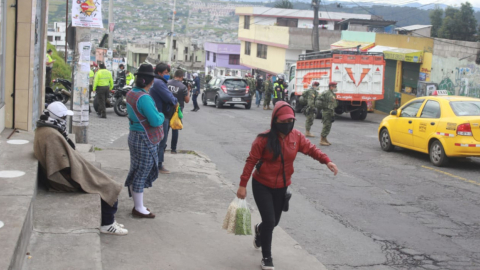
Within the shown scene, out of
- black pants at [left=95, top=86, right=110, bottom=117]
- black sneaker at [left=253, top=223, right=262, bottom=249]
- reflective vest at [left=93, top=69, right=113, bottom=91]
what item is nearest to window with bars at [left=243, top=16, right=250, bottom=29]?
reflective vest at [left=93, top=69, right=113, bottom=91]

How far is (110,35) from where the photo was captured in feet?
112

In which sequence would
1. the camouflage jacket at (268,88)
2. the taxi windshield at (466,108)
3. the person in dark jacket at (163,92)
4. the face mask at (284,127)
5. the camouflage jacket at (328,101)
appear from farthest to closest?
the camouflage jacket at (268,88) → the camouflage jacket at (328,101) → the taxi windshield at (466,108) → the person in dark jacket at (163,92) → the face mask at (284,127)

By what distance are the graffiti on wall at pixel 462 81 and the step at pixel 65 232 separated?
2042 cm

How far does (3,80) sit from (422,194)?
22.6 ft

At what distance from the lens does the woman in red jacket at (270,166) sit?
5.48 m

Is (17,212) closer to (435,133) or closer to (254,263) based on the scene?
(254,263)

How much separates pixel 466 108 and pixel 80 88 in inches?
311

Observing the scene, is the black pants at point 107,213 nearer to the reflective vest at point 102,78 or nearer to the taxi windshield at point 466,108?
the taxi windshield at point 466,108

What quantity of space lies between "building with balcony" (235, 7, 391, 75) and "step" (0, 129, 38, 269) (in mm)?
42835

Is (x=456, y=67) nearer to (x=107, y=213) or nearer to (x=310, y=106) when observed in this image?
(x=310, y=106)

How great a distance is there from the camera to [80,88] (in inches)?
394

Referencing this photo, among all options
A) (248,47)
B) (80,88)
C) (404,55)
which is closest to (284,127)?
(80,88)

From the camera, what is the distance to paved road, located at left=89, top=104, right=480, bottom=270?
6.50 meters

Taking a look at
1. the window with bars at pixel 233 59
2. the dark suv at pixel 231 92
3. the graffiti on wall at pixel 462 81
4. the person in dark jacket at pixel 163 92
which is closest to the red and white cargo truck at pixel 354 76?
the graffiti on wall at pixel 462 81
